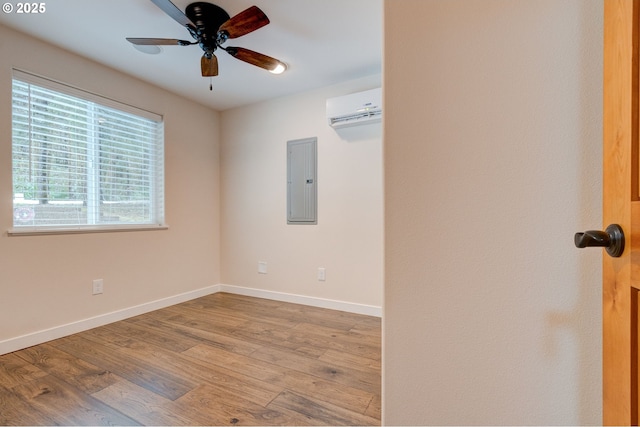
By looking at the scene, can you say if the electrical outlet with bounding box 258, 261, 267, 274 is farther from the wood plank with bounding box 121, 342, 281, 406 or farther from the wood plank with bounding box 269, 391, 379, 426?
the wood plank with bounding box 269, 391, 379, 426

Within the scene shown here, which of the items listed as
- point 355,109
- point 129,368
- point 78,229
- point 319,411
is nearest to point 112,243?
point 78,229

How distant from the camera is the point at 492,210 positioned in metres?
0.81

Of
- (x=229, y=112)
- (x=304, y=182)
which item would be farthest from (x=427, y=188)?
(x=229, y=112)

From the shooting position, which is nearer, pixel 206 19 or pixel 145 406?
pixel 145 406

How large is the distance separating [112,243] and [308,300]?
1.97 m

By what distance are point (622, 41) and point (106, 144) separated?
3302 mm

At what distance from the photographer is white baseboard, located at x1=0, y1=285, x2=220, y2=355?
2001 millimetres

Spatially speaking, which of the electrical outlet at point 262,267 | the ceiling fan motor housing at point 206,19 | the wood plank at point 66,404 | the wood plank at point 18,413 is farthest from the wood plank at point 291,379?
the ceiling fan motor housing at point 206,19

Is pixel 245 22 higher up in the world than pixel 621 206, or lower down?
higher up

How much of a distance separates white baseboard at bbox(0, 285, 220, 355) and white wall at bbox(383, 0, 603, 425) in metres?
2.63

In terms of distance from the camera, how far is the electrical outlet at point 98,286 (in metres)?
2.44

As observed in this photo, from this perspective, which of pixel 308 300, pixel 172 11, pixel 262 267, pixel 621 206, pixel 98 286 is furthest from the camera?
pixel 262 267

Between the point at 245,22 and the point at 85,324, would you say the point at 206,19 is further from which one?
the point at 85,324

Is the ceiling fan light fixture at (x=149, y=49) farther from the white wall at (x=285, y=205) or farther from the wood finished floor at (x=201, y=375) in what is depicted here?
the wood finished floor at (x=201, y=375)
